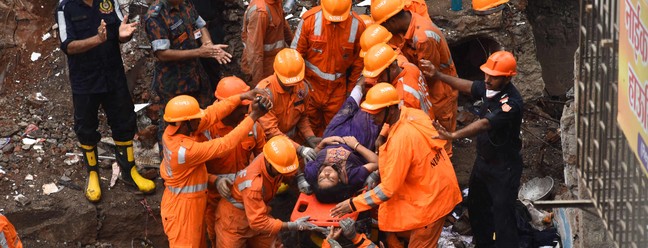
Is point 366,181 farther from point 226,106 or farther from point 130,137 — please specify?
point 130,137

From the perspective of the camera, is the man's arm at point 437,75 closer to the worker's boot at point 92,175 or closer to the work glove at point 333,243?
the work glove at point 333,243

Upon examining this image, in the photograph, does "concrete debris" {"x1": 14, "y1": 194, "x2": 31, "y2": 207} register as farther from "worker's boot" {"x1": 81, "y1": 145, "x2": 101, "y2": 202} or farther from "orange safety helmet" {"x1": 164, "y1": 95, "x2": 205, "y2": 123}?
"orange safety helmet" {"x1": 164, "y1": 95, "x2": 205, "y2": 123}

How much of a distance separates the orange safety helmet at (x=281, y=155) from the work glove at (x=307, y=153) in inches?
15.0

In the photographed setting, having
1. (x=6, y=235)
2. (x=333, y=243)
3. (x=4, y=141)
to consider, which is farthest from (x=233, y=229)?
(x=4, y=141)

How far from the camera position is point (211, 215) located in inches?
364

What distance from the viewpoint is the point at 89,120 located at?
970 cm

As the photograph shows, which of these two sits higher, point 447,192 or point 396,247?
point 447,192

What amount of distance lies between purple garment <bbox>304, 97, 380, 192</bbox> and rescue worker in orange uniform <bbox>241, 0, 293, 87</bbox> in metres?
1.04

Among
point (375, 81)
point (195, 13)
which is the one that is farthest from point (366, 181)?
point (195, 13)

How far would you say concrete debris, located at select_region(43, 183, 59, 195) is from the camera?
10.2 meters

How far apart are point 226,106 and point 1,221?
214 centimetres

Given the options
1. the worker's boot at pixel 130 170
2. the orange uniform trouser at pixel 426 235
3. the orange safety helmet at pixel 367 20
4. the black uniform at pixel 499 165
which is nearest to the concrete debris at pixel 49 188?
the worker's boot at pixel 130 170

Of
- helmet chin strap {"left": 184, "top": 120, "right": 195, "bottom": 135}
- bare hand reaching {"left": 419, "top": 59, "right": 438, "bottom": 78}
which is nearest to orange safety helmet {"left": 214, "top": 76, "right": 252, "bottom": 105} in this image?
helmet chin strap {"left": 184, "top": 120, "right": 195, "bottom": 135}

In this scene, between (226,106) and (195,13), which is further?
(195,13)
